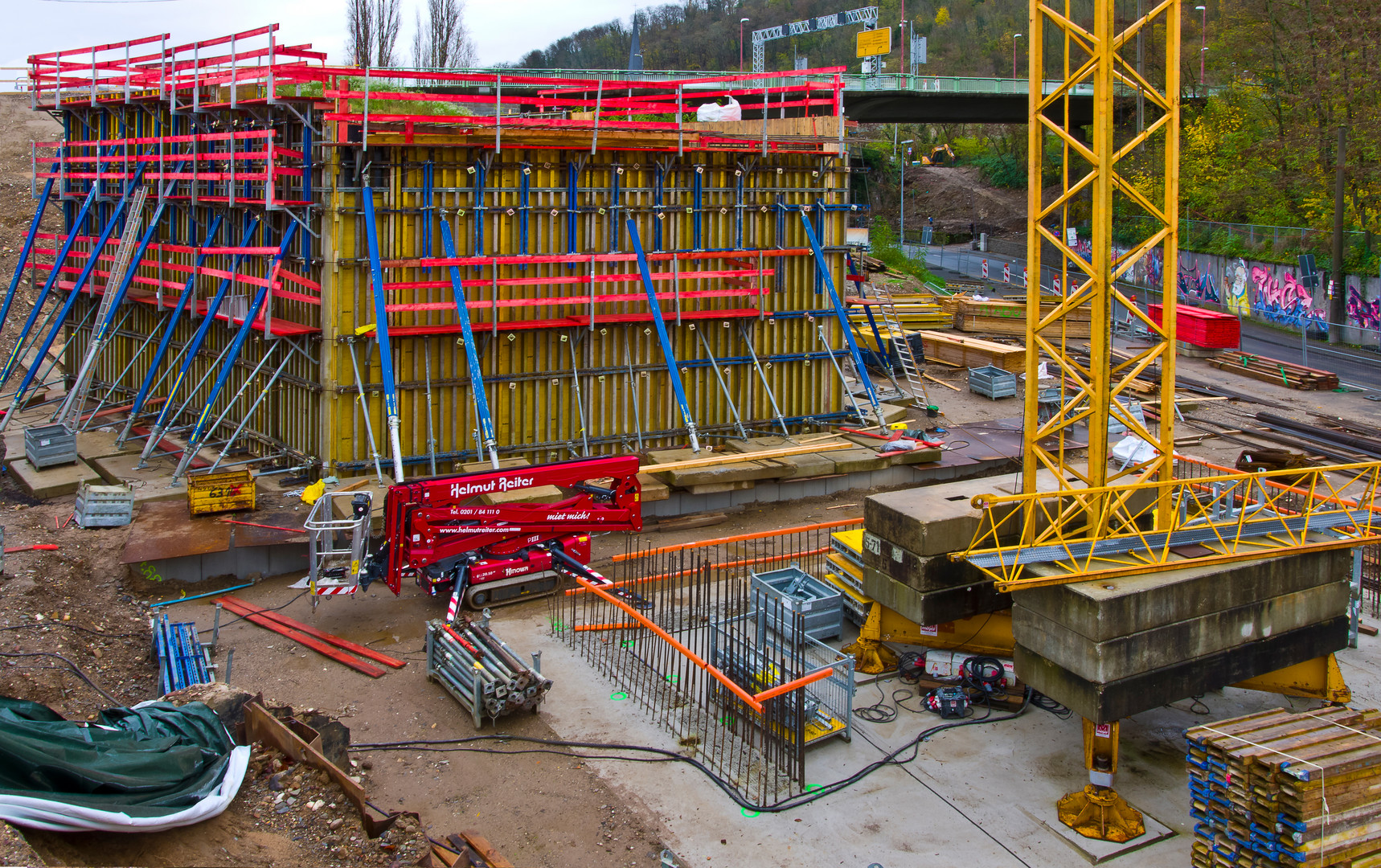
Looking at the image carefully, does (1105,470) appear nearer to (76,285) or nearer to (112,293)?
(112,293)

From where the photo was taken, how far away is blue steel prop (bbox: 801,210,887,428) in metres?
22.2

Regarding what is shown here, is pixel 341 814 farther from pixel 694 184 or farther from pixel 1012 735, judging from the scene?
pixel 694 184

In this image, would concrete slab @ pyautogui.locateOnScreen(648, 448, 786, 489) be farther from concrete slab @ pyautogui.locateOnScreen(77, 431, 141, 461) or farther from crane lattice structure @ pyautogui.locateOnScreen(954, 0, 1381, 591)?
concrete slab @ pyautogui.locateOnScreen(77, 431, 141, 461)

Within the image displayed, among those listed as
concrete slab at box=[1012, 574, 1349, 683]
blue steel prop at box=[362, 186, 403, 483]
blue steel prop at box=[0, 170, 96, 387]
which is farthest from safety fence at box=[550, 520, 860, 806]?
blue steel prop at box=[0, 170, 96, 387]

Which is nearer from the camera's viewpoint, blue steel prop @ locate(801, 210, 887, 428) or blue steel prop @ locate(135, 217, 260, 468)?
blue steel prop @ locate(135, 217, 260, 468)

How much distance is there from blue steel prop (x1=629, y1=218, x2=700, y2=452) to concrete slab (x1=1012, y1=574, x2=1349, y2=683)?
954 centimetres

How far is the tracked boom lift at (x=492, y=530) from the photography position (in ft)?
46.3

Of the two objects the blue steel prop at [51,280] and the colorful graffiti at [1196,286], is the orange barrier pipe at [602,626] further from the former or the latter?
the colorful graffiti at [1196,286]

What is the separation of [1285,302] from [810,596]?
3191 cm

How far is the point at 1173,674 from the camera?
1077 cm

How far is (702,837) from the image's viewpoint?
10.2 m

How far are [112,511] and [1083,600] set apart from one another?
1382 centimetres

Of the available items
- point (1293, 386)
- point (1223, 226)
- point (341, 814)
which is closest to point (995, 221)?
point (1223, 226)

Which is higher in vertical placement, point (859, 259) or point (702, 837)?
point (859, 259)
